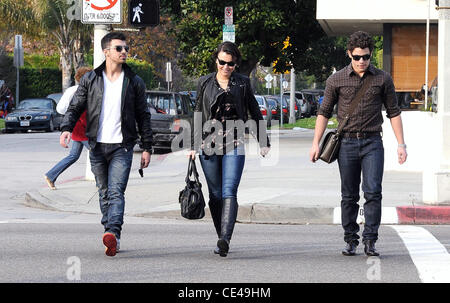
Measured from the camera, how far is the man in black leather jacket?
8.79 m

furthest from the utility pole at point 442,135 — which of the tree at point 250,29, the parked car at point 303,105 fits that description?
the parked car at point 303,105

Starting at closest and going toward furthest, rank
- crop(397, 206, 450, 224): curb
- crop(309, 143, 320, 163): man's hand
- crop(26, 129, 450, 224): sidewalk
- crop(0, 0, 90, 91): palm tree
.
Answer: crop(309, 143, 320, 163): man's hand → crop(397, 206, 450, 224): curb → crop(26, 129, 450, 224): sidewalk → crop(0, 0, 90, 91): palm tree

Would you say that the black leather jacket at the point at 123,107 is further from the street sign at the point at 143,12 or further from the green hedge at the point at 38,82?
the green hedge at the point at 38,82

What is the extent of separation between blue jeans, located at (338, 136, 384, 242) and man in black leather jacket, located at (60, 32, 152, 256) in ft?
5.87

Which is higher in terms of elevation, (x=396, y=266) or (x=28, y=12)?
(x=28, y=12)

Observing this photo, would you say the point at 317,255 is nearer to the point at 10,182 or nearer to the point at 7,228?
the point at 7,228

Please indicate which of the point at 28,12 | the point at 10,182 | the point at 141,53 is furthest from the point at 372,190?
the point at 141,53

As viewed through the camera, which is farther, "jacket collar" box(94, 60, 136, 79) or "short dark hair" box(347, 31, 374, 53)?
"jacket collar" box(94, 60, 136, 79)

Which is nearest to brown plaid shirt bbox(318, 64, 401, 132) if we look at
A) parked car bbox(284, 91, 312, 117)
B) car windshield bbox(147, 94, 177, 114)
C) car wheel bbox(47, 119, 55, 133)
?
car windshield bbox(147, 94, 177, 114)

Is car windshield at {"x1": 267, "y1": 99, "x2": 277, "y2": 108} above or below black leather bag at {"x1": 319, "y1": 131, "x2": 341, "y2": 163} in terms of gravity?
below

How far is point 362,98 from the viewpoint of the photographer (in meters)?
8.70

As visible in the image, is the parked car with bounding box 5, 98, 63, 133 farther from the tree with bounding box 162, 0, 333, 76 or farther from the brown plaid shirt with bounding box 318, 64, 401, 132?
the brown plaid shirt with bounding box 318, 64, 401, 132

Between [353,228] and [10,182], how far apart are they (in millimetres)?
9218
